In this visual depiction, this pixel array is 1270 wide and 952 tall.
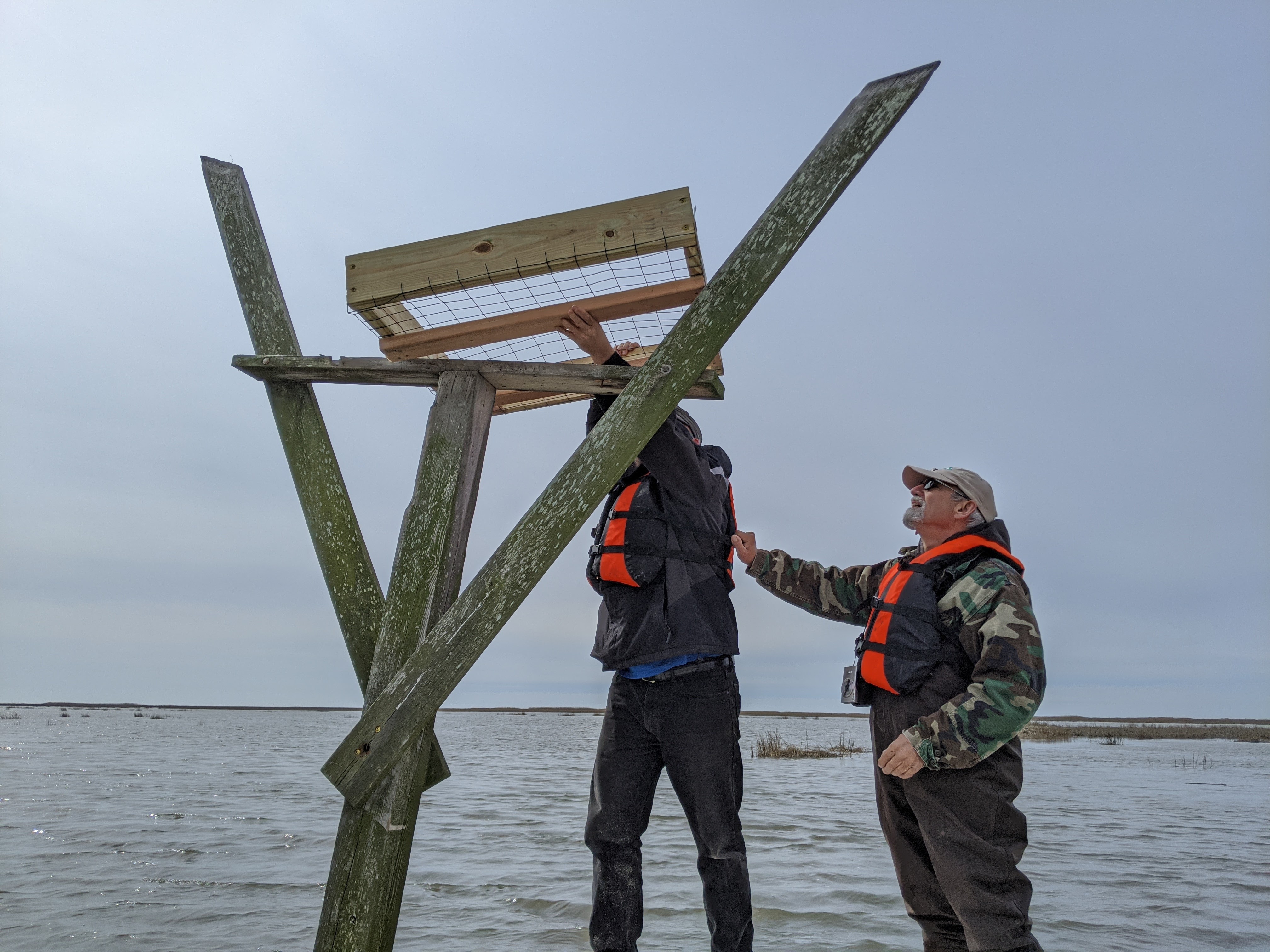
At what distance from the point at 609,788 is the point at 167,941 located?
337 centimetres

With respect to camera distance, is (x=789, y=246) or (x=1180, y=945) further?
(x=1180, y=945)

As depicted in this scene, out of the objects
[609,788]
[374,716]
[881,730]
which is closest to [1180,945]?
[881,730]

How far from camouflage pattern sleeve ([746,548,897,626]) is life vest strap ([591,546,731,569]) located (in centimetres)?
38

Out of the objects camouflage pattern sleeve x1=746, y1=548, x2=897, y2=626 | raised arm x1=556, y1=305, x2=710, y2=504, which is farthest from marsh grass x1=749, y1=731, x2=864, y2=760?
raised arm x1=556, y1=305, x2=710, y2=504

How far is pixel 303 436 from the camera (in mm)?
3049

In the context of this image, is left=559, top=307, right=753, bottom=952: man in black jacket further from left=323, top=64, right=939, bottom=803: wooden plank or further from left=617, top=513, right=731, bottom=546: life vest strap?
left=323, top=64, right=939, bottom=803: wooden plank

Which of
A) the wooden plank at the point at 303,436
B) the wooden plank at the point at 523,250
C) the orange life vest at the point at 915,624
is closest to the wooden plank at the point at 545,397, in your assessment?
the wooden plank at the point at 523,250

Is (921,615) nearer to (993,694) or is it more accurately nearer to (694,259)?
(993,694)

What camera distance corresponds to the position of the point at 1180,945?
4.71m

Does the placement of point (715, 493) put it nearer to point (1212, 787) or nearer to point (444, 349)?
point (444, 349)

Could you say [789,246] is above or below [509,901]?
above

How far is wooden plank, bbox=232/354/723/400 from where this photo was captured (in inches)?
116

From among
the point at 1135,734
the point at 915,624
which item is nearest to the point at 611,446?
the point at 915,624

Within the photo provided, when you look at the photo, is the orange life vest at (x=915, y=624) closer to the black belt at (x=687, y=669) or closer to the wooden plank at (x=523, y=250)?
the black belt at (x=687, y=669)
